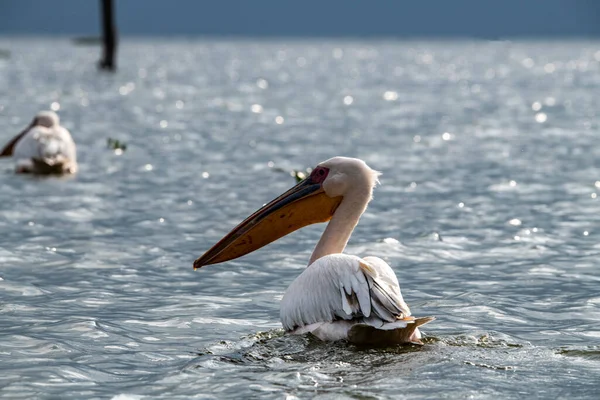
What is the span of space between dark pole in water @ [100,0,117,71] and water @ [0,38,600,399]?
13357 millimetres

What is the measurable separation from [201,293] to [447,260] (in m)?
2.19

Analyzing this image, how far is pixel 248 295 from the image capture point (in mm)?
7914

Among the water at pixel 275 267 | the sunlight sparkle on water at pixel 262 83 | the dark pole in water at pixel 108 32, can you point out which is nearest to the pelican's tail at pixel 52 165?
the water at pixel 275 267

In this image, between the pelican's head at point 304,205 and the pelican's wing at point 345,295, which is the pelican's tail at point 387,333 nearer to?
the pelican's wing at point 345,295

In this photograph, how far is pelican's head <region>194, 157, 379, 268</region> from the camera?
6.90 metres

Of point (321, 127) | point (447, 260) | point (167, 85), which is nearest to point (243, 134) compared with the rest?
point (321, 127)

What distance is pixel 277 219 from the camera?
278 inches

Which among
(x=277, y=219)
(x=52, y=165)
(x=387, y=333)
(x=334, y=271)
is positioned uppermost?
(x=52, y=165)

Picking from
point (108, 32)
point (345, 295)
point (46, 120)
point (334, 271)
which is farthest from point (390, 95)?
point (345, 295)

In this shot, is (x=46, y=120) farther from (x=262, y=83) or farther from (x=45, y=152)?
(x=262, y=83)

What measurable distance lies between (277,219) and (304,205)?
0.62 feet

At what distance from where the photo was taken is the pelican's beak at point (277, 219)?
7.02m

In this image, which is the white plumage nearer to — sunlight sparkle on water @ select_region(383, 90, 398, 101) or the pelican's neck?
the pelican's neck

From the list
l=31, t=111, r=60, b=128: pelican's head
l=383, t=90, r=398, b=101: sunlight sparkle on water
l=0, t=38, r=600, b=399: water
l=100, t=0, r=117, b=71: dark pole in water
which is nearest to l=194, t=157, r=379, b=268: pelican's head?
l=0, t=38, r=600, b=399: water
